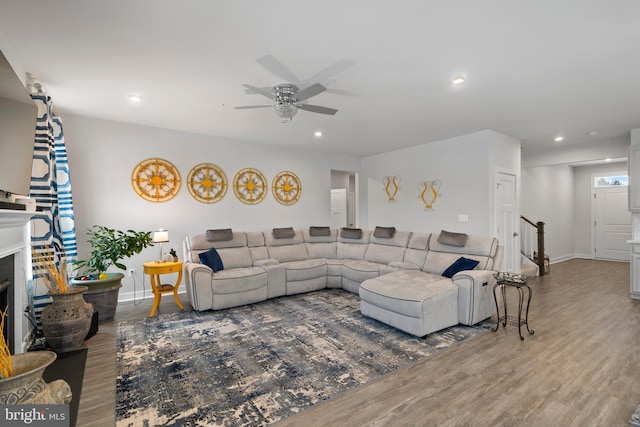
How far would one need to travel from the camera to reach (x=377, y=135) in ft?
17.9

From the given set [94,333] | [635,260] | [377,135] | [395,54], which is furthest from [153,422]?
[635,260]

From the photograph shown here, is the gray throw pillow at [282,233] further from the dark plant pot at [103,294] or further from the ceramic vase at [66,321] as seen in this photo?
the ceramic vase at [66,321]

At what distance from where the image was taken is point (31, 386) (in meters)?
1.63

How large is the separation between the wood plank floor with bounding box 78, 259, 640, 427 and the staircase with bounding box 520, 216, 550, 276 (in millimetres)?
2585

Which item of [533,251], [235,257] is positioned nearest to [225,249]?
[235,257]

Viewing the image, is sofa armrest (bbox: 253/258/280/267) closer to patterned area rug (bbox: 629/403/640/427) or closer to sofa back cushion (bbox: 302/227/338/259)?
sofa back cushion (bbox: 302/227/338/259)

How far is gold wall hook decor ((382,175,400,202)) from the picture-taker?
22.1 feet

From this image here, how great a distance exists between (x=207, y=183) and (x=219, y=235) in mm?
1097

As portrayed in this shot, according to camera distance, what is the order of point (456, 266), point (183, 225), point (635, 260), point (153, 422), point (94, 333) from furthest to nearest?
1. point (183, 225)
2. point (635, 260)
3. point (456, 266)
4. point (94, 333)
5. point (153, 422)

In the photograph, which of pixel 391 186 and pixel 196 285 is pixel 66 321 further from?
pixel 391 186

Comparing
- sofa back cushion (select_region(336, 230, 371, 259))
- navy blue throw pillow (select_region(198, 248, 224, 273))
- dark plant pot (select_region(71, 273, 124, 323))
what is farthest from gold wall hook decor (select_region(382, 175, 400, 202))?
dark plant pot (select_region(71, 273, 124, 323))

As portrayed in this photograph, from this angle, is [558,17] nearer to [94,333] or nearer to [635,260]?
[635,260]

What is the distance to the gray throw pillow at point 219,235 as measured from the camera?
4844mm

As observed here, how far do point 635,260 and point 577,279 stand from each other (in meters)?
1.28
